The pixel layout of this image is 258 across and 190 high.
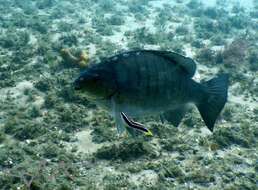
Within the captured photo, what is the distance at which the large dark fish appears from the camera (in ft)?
10.3

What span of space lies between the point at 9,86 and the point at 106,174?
539 cm

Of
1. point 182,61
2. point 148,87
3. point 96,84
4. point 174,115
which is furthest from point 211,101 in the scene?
point 96,84

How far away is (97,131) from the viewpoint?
8.84 metres

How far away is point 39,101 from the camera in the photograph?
1013 cm

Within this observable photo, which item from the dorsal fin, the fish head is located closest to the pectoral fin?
the dorsal fin

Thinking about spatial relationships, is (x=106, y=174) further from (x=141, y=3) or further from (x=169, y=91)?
(x=141, y=3)

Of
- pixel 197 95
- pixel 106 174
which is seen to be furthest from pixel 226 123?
pixel 197 95

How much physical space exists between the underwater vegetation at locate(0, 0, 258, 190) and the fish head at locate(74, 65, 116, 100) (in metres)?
0.12

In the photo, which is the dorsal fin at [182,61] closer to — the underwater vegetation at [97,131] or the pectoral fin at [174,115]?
the pectoral fin at [174,115]

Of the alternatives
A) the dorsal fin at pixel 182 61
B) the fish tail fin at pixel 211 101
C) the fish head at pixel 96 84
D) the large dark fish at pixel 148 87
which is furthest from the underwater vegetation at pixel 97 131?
the fish tail fin at pixel 211 101

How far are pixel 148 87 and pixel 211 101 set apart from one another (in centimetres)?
85

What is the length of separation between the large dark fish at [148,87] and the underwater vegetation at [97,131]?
0.27 metres

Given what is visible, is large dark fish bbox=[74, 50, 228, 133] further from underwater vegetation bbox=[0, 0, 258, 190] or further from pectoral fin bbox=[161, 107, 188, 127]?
underwater vegetation bbox=[0, 0, 258, 190]

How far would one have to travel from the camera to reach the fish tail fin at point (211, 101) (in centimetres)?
372
